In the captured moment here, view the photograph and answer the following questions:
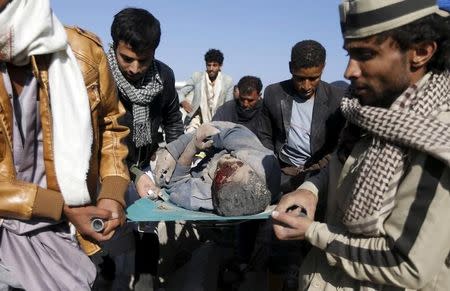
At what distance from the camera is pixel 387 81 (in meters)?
1.53

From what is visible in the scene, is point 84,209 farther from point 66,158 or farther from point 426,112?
point 426,112

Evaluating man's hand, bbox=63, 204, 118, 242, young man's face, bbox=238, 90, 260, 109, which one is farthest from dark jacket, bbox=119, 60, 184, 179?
young man's face, bbox=238, 90, 260, 109

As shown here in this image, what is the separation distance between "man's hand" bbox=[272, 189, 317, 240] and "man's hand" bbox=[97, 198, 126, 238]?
2.00 ft

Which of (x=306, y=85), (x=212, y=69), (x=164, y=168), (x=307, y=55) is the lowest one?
(x=164, y=168)

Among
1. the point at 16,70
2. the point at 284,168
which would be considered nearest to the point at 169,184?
the point at 284,168

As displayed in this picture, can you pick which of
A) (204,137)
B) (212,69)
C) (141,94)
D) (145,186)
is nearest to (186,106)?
(212,69)

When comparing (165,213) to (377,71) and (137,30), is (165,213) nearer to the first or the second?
(137,30)

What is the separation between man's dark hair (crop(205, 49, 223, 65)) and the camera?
8.04 metres

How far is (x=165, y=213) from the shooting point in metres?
2.86

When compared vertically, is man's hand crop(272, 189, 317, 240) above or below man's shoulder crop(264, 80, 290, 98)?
below

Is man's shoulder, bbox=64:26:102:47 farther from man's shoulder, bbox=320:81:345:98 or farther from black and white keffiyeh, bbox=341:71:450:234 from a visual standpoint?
man's shoulder, bbox=320:81:345:98

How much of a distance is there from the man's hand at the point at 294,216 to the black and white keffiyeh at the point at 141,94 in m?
1.73

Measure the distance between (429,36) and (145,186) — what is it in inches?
89.1

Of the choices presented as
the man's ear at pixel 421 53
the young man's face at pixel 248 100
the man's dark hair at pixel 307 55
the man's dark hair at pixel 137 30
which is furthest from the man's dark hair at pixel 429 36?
the young man's face at pixel 248 100
